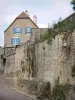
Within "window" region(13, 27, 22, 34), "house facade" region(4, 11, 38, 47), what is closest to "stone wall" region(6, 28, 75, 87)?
"house facade" region(4, 11, 38, 47)

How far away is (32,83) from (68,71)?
11.5 m

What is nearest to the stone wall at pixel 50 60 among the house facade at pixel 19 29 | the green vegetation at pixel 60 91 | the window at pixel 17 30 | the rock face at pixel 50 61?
the rock face at pixel 50 61

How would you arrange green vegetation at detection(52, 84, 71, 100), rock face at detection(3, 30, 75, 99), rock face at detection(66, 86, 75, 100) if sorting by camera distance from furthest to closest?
rock face at detection(3, 30, 75, 99), green vegetation at detection(52, 84, 71, 100), rock face at detection(66, 86, 75, 100)

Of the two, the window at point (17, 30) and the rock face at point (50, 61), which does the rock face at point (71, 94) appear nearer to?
the rock face at point (50, 61)

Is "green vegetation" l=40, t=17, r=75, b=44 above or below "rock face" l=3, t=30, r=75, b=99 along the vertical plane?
above

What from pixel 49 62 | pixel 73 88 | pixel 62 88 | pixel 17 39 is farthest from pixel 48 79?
pixel 17 39

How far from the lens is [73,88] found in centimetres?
2034

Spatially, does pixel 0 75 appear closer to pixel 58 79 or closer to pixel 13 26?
pixel 13 26

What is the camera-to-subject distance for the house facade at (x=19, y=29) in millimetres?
73438

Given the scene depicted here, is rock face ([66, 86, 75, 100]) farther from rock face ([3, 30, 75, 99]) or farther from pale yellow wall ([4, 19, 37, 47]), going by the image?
pale yellow wall ([4, 19, 37, 47])

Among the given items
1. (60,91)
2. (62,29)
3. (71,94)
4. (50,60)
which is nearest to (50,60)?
(50,60)

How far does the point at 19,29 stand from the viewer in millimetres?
74250

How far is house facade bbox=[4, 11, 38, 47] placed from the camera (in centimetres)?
7344

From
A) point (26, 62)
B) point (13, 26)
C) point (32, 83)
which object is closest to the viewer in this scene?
point (32, 83)
